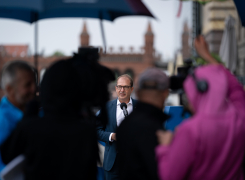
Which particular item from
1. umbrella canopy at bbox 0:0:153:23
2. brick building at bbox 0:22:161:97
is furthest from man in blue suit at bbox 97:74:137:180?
brick building at bbox 0:22:161:97

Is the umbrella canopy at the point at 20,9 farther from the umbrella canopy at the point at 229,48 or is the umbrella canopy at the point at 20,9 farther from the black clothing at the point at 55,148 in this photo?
the umbrella canopy at the point at 229,48

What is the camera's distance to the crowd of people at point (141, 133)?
1.75 m

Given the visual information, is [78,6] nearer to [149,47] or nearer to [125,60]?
[125,60]

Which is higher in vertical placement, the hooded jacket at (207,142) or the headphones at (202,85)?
the headphones at (202,85)

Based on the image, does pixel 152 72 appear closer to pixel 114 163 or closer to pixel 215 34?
pixel 114 163

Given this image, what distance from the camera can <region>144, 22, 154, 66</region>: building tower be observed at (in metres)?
61.3

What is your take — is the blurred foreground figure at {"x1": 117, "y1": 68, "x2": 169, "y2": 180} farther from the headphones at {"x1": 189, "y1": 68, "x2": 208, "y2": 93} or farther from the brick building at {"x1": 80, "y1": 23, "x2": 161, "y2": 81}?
the brick building at {"x1": 80, "y1": 23, "x2": 161, "y2": 81}

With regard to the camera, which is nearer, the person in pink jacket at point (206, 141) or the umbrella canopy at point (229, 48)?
the person in pink jacket at point (206, 141)

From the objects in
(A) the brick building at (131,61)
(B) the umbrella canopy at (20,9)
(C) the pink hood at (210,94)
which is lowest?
(A) the brick building at (131,61)

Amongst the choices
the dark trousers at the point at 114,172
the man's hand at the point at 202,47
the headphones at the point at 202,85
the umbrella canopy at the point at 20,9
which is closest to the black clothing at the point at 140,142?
the headphones at the point at 202,85

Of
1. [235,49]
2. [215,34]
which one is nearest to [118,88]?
[235,49]

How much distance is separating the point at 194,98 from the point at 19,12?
308cm

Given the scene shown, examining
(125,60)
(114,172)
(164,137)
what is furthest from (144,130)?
(125,60)

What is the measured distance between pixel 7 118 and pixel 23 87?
0.26 metres
